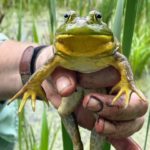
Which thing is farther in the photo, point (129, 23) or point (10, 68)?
point (10, 68)

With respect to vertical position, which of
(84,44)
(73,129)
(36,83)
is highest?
(84,44)

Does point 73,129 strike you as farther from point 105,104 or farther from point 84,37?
point 84,37

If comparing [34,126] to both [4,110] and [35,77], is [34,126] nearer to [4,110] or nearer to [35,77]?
[4,110]

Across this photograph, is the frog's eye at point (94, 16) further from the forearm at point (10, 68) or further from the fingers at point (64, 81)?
the forearm at point (10, 68)

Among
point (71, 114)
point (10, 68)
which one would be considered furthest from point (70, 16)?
point (10, 68)

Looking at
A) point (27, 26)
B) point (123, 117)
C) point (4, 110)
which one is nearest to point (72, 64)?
point (123, 117)
